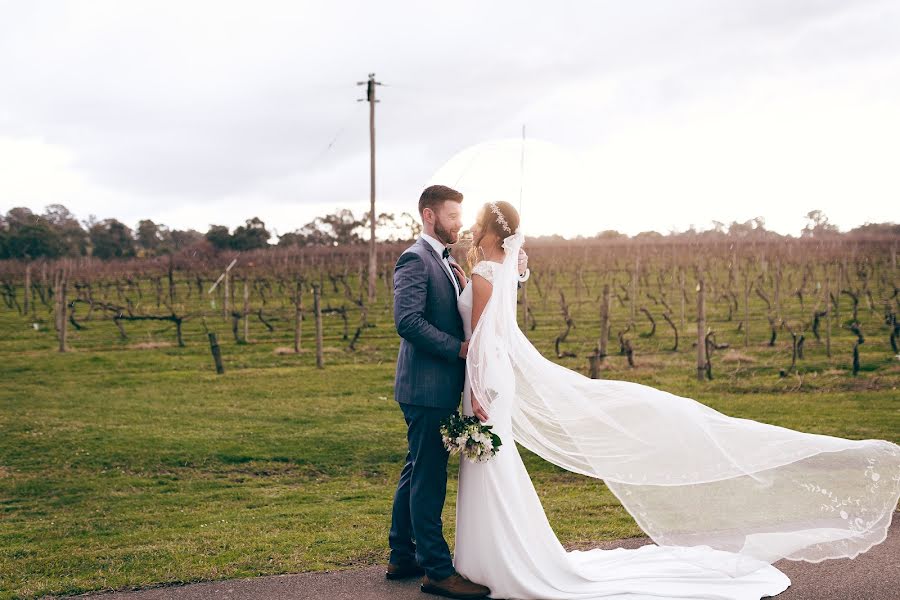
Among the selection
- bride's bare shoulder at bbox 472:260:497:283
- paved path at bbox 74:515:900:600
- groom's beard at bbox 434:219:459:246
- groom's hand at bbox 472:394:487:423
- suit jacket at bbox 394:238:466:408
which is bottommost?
paved path at bbox 74:515:900:600

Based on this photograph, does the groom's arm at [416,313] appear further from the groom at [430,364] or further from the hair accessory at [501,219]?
the hair accessory at [501,219]

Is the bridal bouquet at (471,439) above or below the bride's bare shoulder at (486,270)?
below

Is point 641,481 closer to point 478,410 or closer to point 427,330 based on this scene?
point 478,410

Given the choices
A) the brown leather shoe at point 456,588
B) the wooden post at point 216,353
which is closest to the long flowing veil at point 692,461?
the brown leather shoe at point 456,588

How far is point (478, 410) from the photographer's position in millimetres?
4422

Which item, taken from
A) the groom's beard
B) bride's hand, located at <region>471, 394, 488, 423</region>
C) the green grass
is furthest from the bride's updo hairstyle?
the green grass

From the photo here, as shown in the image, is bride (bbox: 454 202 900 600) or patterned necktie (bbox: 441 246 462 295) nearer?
bride (bbox: 454 202 900 600)

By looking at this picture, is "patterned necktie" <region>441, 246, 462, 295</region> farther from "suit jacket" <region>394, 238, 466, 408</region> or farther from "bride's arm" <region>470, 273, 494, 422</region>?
"bride's arm" <region>470, 273, 494, 422</region>

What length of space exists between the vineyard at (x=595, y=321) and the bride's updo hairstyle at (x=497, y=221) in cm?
848

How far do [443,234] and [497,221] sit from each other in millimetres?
317

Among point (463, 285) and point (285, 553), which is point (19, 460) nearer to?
point (285, 553)

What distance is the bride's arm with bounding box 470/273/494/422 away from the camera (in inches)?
172

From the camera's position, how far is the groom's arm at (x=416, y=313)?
14.1ft

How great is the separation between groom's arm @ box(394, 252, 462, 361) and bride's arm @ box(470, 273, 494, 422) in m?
0.20
